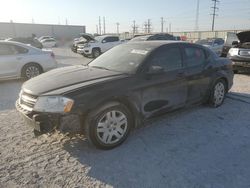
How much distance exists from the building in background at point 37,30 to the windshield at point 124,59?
56171 millimetres

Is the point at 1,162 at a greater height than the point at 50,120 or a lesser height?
lesser

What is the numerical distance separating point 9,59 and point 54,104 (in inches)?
222

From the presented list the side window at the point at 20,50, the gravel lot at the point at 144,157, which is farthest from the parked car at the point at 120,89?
the side window at the point at 20,50

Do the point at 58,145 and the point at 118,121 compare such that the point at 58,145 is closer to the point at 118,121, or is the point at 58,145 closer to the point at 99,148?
the point at 99,148

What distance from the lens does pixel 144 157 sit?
140 inches

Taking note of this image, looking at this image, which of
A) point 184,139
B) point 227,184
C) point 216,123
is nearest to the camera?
point 227,184

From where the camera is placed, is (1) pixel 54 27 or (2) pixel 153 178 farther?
(1) pixel 54 27

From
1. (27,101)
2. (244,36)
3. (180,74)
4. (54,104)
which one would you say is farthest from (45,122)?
(244,36)

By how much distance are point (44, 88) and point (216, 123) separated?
10.0 ft

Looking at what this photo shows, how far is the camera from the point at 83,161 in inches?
136

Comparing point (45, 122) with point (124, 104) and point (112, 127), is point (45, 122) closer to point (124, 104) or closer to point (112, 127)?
point (112, 127)

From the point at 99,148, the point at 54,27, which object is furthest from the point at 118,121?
the point at 54,27

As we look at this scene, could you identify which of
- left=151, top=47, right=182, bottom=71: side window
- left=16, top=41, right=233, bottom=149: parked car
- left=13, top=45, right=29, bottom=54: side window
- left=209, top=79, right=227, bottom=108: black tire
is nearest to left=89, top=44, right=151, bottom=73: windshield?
left=16, top=41, right=233, bottom=149: parked car

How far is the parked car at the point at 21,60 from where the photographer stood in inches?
325
